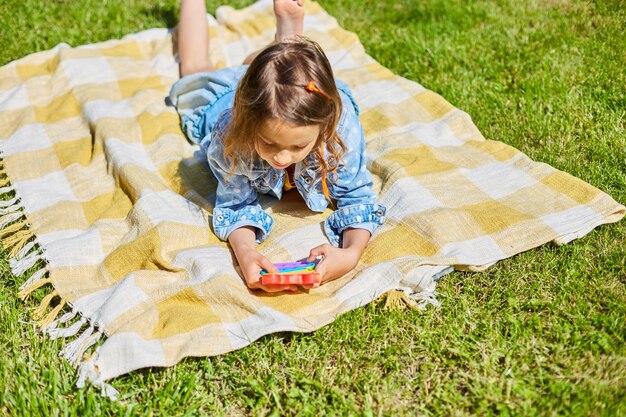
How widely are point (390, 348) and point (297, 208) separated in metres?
0.87

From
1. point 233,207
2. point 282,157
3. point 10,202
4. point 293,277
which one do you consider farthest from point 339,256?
point 10,202

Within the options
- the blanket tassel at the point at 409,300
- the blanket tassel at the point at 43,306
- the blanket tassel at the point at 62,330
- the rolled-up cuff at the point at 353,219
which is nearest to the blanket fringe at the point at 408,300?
the blanket tassel at the point at 409,300

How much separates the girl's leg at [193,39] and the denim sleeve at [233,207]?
127cm

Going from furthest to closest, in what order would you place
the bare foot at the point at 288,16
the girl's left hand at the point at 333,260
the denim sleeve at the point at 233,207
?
the bare foot at the point at 288,16 < the denim sleeve at the point at 233,207 < the girl's left hand at the point at 333,260

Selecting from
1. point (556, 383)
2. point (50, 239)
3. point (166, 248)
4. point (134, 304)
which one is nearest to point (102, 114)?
point (50, 239)

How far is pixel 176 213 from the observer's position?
9.07 ft

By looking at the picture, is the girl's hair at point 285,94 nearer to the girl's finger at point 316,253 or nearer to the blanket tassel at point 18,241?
the girl's finger at point 316,253

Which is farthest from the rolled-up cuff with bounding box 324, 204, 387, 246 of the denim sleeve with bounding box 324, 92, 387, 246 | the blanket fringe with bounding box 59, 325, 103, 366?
the blanket fringe with bounding box 59, 325, 103, 366

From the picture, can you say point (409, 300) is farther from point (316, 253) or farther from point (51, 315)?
point (51, 315)

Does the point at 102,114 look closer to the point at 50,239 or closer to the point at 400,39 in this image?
the point at 50,239

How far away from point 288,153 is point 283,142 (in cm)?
5

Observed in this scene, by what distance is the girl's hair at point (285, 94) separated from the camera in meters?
2.20

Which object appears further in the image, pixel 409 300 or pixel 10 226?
pixel 10 226

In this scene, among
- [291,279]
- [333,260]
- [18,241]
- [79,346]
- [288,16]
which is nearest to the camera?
[79,346]
